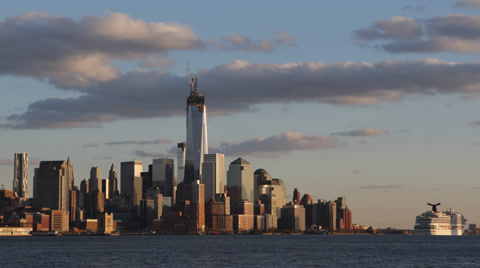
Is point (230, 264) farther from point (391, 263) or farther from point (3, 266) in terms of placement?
point (3, 266)

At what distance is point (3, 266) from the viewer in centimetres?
16100

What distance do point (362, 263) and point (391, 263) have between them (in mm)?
6414

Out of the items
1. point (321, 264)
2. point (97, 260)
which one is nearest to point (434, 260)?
point (321, 264)

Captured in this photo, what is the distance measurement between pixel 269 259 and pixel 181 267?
30.8 metres

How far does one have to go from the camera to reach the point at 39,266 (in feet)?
531

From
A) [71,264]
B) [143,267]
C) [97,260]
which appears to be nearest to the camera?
[143,267]

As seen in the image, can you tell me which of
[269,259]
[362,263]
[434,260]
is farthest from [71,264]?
[434,260]

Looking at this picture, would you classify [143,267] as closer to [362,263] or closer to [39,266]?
[39,266]

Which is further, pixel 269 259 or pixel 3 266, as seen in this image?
pixel 269 259

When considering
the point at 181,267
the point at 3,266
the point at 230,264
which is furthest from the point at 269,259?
the point at 3,266

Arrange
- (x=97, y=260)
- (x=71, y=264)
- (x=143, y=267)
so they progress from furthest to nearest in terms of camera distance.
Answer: (x=97, y=260)
(x=71, y=264)
(x=143, y=267)

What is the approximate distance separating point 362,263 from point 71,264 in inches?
2434

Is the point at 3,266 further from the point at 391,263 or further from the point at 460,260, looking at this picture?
the point at 460,260

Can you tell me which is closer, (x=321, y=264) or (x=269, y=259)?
(x=321, y=264)
